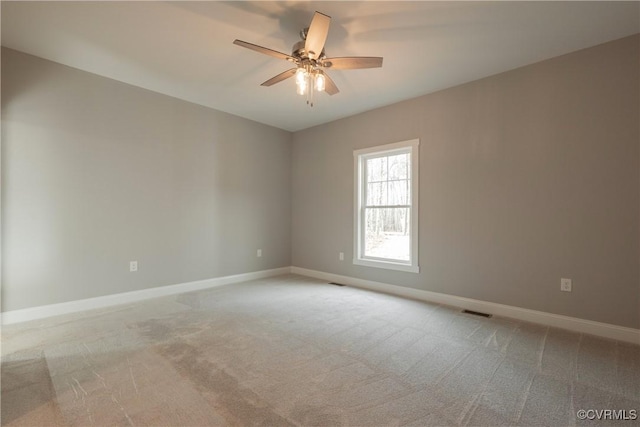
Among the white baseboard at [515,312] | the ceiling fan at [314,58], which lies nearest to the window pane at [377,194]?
the white baseboard at [515,312]

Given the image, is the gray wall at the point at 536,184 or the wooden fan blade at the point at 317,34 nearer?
the wooden fan blade at the point at 317,34

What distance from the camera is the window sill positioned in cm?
391

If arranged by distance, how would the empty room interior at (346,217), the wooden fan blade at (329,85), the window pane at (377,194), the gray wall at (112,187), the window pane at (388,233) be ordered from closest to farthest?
the empty room interior at (346,217), the wooden fan blade at (329,85), the gray wall at (112,187), the window pane at (388,233), the window pane at (377,194)

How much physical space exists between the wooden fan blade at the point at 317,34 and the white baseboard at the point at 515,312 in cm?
312

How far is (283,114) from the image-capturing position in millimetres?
4590

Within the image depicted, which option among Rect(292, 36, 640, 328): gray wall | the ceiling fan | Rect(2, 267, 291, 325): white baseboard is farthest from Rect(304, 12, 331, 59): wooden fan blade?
Rect(2, 267, 291, 325): white baseboard

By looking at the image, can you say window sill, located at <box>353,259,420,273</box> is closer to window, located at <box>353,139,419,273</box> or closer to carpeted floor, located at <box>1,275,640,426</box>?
window, located at <box>353,139,419,273</box>

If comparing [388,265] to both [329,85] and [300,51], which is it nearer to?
[329,85]

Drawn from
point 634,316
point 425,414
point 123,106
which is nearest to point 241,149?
point 123,106

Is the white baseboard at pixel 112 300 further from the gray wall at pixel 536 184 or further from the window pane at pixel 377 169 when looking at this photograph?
the window pane at pixel 377 169

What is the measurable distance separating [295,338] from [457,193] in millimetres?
2551

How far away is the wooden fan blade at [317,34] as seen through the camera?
1.91 m

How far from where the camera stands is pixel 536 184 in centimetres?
301

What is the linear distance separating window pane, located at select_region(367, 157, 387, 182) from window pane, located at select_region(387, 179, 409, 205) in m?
0.20
